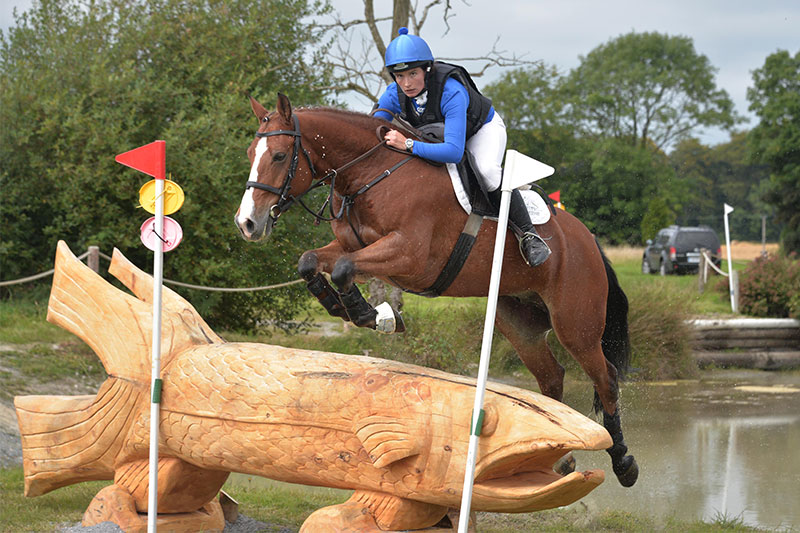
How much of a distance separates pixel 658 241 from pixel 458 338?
782 cm

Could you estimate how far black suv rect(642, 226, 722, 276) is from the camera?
14.2m

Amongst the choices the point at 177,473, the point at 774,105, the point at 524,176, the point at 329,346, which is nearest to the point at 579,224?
the point at 524,176

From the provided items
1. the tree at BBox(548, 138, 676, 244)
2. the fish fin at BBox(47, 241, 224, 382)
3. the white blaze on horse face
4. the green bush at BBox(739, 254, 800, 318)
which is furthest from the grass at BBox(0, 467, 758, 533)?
the green bush at BBox(739, 254, 800, 318)

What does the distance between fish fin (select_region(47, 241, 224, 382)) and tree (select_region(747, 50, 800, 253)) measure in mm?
17762

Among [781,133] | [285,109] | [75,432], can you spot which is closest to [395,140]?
[285,109]

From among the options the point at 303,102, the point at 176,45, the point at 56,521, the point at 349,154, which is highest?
the point at 176,45

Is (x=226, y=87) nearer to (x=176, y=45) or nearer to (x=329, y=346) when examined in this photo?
(x=176, y=45)

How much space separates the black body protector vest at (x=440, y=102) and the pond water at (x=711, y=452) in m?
2.56

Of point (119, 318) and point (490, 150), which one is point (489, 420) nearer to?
point (490, 150)

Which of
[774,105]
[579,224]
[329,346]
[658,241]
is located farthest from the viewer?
[774,105]

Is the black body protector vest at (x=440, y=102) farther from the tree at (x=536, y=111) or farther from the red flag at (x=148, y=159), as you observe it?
the tree at (x=536, y=111)

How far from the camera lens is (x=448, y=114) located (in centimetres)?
347

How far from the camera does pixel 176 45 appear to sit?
8.89 metres

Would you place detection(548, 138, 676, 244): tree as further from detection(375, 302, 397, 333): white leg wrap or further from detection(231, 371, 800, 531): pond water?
detection(375, 302, 397, 333): white leg wrap
